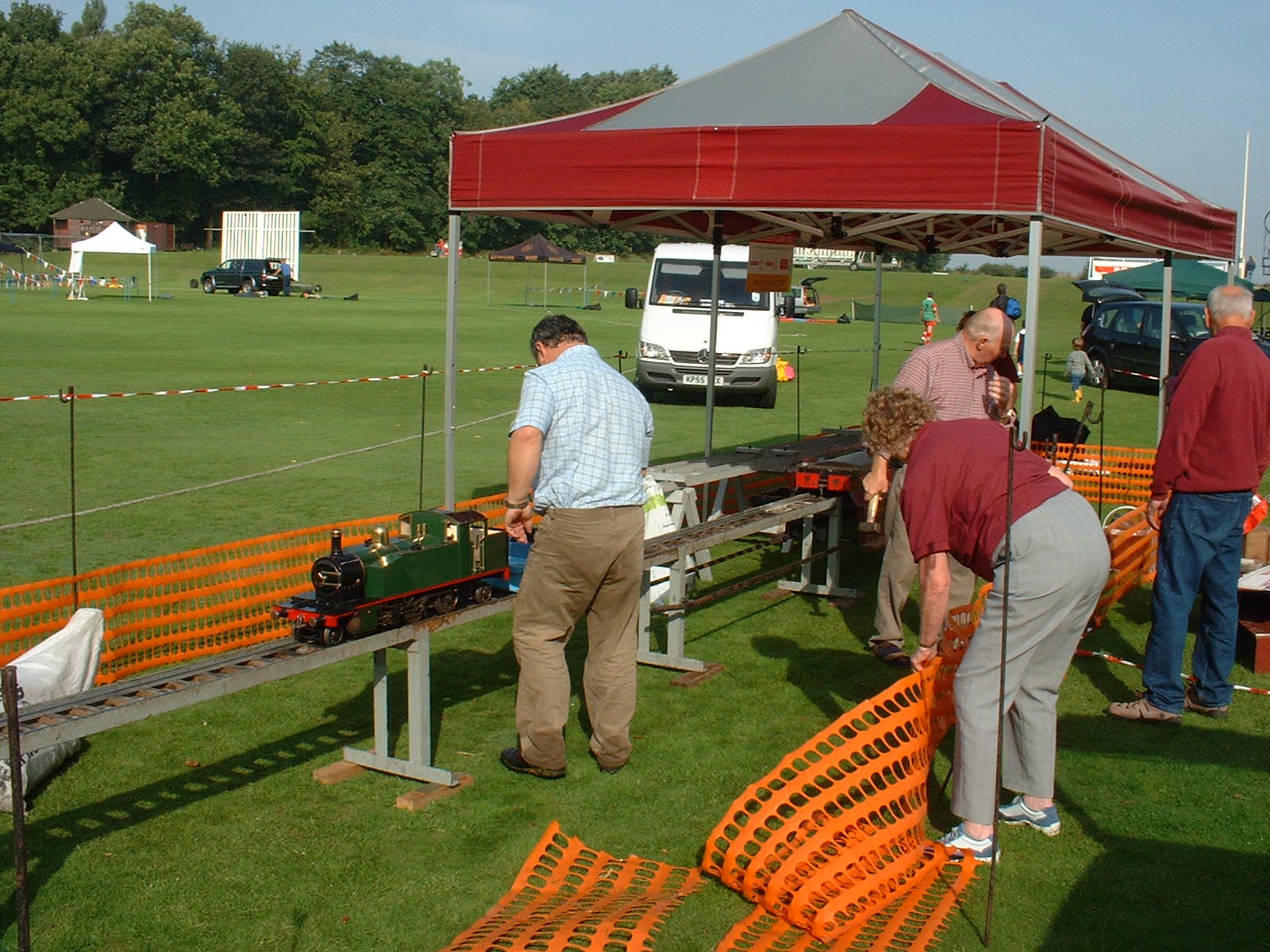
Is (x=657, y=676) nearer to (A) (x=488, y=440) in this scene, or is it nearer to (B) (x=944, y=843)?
(B) (x=944, y=843)

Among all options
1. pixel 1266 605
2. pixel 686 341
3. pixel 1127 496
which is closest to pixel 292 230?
pixel 686 341

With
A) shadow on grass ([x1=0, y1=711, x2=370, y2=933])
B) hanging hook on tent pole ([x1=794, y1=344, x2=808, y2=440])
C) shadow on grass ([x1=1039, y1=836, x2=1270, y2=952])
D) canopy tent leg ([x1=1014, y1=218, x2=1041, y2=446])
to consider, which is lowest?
shadow on grass ([x1=0, y1=711, x2=370, y2=933])

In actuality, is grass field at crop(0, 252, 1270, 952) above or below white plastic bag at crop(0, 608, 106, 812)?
below

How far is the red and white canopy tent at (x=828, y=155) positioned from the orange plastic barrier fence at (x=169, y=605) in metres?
1.21

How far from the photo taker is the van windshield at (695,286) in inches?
754

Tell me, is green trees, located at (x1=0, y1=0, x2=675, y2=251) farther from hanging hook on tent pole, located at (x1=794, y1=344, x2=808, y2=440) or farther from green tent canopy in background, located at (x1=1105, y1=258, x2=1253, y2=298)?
hanging hook on tent pole, located at (x1=794, y1=344, x2=808, y2=440)

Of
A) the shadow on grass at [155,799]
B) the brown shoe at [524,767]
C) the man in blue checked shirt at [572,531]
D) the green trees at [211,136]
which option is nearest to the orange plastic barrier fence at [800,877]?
the brown shoe at [524,767]

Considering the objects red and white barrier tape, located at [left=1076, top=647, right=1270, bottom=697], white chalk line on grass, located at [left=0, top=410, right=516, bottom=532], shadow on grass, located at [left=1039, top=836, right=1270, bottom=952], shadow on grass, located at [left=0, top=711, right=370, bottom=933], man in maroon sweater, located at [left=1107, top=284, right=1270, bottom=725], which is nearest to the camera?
shadow on grass, located at [left=1039, top=836, right=1270, bottom=952]

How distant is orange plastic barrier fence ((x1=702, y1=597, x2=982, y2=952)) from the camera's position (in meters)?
3.75

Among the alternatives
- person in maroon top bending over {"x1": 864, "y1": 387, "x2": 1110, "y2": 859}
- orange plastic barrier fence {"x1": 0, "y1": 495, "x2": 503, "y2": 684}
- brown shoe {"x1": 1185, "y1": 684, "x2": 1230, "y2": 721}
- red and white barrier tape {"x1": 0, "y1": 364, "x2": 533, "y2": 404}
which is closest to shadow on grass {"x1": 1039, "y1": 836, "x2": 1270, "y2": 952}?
person in maroon top bending over {"x1": 864, "y1": 387, "x2": 1110, "y2": 859}

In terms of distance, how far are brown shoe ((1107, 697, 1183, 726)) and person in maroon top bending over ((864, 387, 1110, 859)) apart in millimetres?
1613

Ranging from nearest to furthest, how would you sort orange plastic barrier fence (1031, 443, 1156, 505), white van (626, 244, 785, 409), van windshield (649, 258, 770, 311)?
orange plastic barrier fence (1031, 443, 1156, 505), white van (626, 244, 785, 409), van windshield (649, 258, 770, 311)

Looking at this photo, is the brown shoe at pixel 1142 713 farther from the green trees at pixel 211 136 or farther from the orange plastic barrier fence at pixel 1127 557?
the green trees at pixel 211 136

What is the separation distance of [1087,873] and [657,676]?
2.60m
